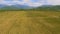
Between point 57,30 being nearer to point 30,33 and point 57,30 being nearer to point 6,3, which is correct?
point 30,33

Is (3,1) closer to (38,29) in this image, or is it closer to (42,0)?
(42,0)

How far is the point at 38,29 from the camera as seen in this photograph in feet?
1.72

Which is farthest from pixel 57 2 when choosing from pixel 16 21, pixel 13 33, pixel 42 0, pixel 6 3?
pixel 13 33

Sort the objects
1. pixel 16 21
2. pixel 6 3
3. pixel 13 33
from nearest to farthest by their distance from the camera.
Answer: pixel 13 33, pixel 16 21, pixel 6 3

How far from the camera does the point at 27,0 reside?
40.6 inches

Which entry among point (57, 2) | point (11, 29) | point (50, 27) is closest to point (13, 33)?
point (11, 29)

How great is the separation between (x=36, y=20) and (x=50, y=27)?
112 millimetres

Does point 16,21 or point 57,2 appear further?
point 57,2

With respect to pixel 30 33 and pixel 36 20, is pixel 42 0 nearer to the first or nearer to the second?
pixel 36 20

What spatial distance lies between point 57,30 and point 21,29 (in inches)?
6.3

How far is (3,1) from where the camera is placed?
101cm

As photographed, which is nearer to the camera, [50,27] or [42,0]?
[50,27]

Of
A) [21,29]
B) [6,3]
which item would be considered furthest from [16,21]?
[6,3]

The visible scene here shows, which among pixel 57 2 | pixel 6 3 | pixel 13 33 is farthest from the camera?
pixel 57 2
